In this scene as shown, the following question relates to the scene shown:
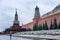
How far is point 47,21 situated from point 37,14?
19.6 meters

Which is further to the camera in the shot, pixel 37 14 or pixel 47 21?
pixel 37 14

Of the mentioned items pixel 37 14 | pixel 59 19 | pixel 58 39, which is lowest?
pixel 58 39

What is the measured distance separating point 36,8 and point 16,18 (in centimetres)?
2699

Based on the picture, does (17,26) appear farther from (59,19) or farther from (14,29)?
(59,19)

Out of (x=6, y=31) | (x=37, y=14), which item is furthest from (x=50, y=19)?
(x=6, y=31)

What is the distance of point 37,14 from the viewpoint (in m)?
63.6

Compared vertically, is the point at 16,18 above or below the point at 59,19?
above

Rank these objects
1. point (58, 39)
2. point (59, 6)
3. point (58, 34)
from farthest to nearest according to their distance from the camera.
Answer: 1. point (59, 6)
2. point (58, 34)
3. point (58, 39)

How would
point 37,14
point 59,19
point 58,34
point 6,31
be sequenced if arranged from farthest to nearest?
point 6,31
point 37,14
point 59,19
point 58,34

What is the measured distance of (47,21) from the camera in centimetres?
4412

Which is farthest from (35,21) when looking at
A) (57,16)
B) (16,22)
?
(16,22)

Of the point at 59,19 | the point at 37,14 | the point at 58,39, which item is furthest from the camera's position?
the point at 37,14

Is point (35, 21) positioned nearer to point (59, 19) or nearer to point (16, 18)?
point (59, 19)

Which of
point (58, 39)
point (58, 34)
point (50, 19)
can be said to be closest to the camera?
point (58, 39)
